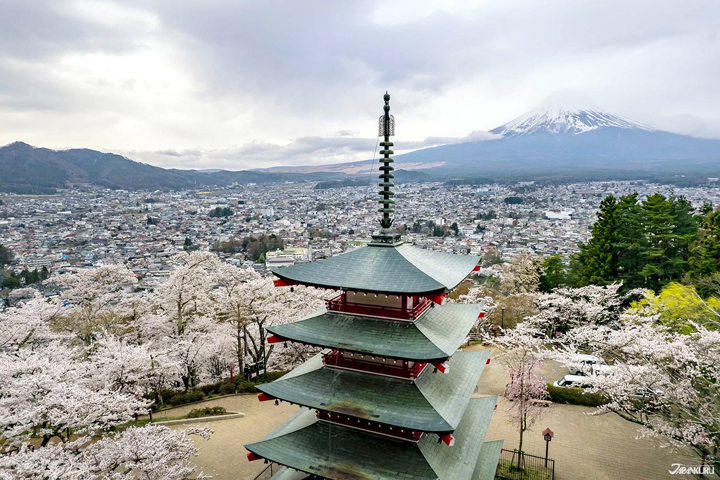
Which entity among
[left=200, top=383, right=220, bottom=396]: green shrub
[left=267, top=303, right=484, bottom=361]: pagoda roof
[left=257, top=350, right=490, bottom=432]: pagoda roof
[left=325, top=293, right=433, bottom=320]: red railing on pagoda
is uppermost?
[left=325, top=293, right=433, bottom=320]: red railing on pagoda

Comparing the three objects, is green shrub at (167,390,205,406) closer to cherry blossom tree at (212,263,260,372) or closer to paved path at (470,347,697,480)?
cherry blossom tree at (212,263,260,372)

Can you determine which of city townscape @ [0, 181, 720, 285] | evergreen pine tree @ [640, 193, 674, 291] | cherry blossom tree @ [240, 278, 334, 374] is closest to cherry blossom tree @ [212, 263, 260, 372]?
cherry blossom tree @ [240, 278, 334, 374]

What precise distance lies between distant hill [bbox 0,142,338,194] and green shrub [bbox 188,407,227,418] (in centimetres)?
14084

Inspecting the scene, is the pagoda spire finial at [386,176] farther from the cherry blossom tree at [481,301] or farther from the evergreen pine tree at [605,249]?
the evergreen pine tree at [605,249]

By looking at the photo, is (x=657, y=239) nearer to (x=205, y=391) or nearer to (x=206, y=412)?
(x=206, y=412)

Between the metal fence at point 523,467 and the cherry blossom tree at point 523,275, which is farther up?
the cherry blossom tree at point 523,275

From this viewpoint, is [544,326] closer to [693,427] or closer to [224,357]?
[693,427]

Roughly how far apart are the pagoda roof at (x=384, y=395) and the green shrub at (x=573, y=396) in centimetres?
1369

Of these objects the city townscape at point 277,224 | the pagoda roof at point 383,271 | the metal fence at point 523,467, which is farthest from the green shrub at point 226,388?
the pagoda roof at point 383,271

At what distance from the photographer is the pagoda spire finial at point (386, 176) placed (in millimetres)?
10336

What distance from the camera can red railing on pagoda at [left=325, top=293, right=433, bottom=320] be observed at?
9672mm

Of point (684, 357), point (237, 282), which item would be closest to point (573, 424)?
point (684, 357)

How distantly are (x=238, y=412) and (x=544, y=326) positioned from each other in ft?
73.5

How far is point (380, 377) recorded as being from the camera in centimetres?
976
